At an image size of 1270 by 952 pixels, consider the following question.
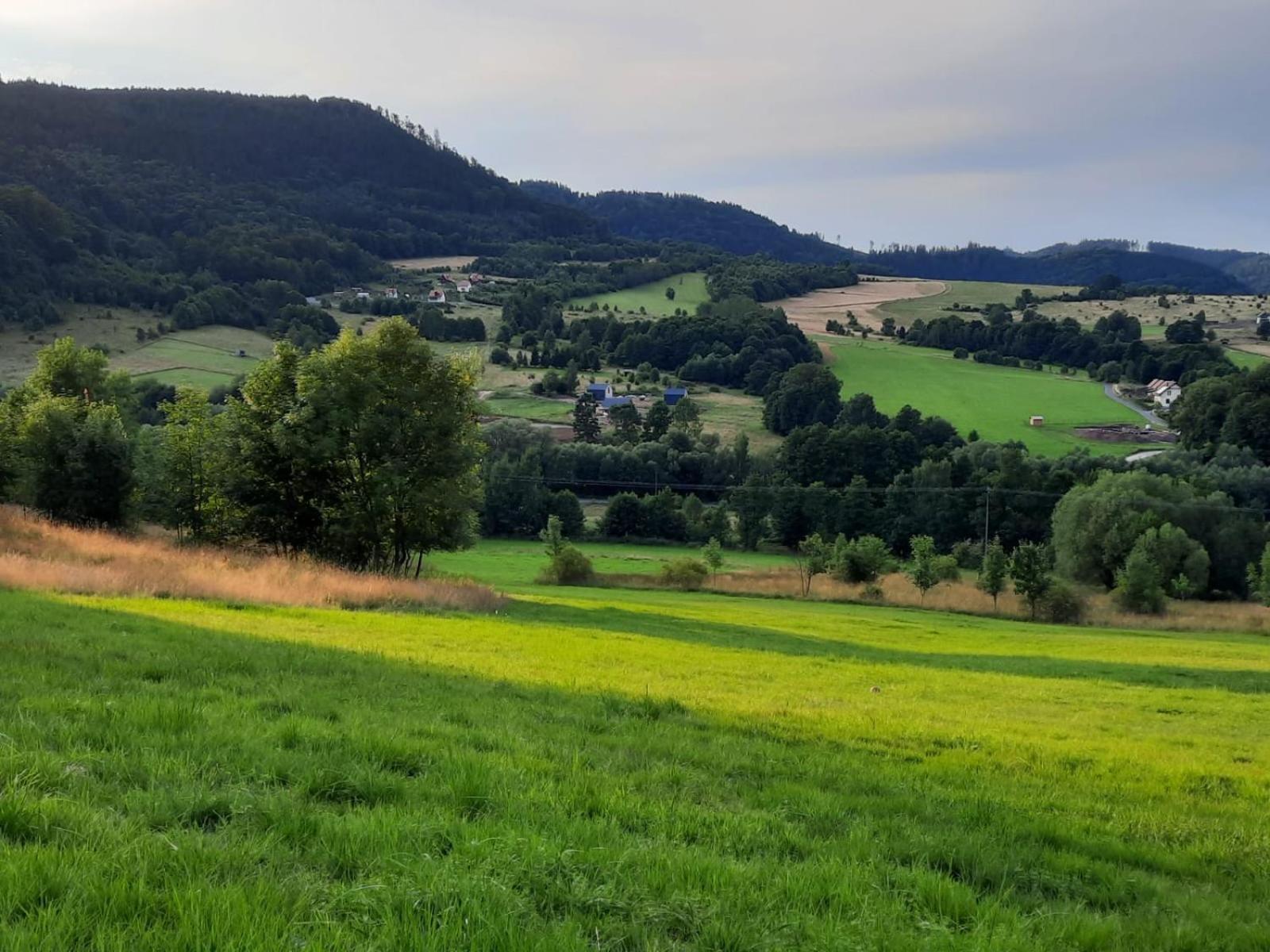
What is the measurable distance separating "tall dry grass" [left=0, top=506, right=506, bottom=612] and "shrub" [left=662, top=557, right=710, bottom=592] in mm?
30553

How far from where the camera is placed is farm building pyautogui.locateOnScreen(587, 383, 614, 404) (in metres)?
127

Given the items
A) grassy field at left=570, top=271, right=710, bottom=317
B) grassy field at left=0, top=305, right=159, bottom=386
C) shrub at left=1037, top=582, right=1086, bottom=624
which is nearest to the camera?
shrub at left=1037, top=582, right=1086, bottom=624

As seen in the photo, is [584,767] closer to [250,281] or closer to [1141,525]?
[1141,525]

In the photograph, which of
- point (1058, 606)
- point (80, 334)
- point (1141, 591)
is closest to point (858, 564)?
point (1058, 606)

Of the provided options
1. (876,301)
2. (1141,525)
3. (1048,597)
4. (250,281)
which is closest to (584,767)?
(1048,597)

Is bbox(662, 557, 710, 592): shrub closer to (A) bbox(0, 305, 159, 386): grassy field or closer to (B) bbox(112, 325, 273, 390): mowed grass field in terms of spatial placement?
(B) bbox(112, 325, 273, 390): mowed grass field

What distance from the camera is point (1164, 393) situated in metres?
123

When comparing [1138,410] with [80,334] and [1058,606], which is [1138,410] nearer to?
[1058,606]

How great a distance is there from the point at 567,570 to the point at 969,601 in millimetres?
26858

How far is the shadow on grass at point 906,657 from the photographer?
2195 centimetres

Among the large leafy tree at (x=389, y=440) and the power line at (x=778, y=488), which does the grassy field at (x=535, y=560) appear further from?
the large leafy tree at (x=389, y=440)

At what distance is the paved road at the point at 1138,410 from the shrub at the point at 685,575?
279 ft

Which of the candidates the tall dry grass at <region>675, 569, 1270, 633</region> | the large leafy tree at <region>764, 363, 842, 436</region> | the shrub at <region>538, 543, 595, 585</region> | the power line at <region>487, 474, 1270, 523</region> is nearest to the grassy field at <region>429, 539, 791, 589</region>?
the shrub at <region>538, 543, 595, 585</region>

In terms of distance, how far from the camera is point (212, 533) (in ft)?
119
